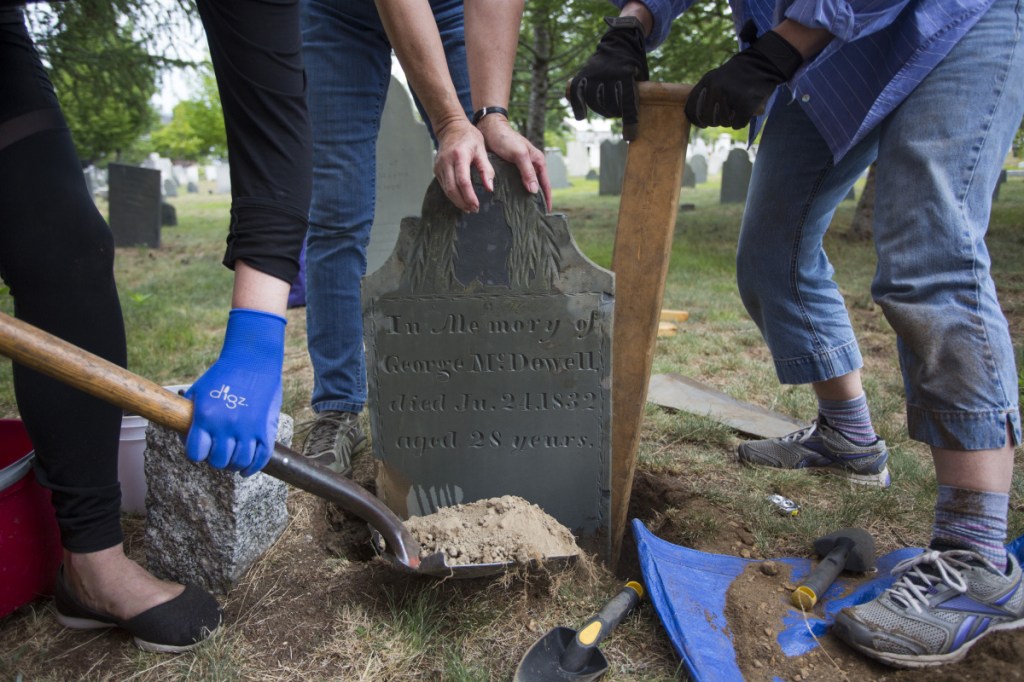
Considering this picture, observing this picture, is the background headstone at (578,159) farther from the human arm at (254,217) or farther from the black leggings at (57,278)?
the human arm at (254,217)

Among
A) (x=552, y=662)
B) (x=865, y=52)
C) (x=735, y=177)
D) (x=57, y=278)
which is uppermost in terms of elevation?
(x=865, y=52)

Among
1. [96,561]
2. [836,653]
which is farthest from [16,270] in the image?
[836,653]

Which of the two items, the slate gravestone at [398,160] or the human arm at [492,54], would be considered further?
the slate gravestone at [398,160]

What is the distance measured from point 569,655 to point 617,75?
4.73 ft

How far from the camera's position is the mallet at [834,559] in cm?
185

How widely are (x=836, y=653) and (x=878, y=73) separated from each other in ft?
4.52

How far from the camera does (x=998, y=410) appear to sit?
168 cm

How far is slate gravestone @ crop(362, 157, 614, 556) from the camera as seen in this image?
6.77 feet

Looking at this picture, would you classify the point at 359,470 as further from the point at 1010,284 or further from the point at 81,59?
the point at 81,59

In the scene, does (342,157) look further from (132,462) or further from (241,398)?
(241,398)

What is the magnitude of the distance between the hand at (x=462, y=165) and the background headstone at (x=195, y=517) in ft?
3.01

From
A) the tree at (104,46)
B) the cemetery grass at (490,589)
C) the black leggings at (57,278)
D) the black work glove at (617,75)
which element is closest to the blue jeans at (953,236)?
the cemetery grass at (490,589)

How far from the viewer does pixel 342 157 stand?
8.41ft

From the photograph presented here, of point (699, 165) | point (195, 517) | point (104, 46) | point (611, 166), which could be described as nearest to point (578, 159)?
point (699, 165)
